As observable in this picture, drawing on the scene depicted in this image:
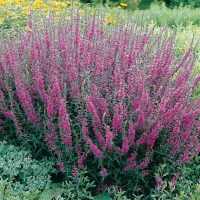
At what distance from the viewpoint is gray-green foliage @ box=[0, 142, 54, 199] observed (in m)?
3.04

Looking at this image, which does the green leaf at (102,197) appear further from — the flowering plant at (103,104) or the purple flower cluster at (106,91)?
the purple flower cluster at (106,91)

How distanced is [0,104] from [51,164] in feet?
2.43

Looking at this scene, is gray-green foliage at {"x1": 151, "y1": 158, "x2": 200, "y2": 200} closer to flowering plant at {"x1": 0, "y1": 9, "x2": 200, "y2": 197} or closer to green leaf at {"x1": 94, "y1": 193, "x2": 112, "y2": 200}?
flowering plant at {"x1": 0, "y1": 9, "x2": 200, "y2": 197}

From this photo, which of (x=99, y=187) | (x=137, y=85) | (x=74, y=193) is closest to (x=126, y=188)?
(x=99, y=187)

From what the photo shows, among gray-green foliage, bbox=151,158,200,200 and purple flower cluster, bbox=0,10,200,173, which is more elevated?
purple flower cluster, bbox=0,10,200,173

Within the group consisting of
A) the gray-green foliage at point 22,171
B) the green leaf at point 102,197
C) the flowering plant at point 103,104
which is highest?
the flowering plant at point 103,104

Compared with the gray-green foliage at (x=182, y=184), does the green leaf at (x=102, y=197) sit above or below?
below

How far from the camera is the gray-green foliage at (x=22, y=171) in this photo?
9.96 feet

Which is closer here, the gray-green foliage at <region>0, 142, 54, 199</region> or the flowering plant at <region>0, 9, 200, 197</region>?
the flowering plant at <region>0, 9, 200, 197</region>

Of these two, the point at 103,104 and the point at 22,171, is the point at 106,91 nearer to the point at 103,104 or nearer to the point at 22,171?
the point at 103,104

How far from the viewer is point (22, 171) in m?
3.16

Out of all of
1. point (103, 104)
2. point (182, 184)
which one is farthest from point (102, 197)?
point (103, 104)

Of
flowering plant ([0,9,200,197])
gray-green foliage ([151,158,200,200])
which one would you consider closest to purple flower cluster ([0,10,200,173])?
flowering plant ([0,9,200,197])

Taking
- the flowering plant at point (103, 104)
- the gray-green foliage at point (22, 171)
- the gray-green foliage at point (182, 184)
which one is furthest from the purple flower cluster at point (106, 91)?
the gray-green foliage at point (22, 171)
